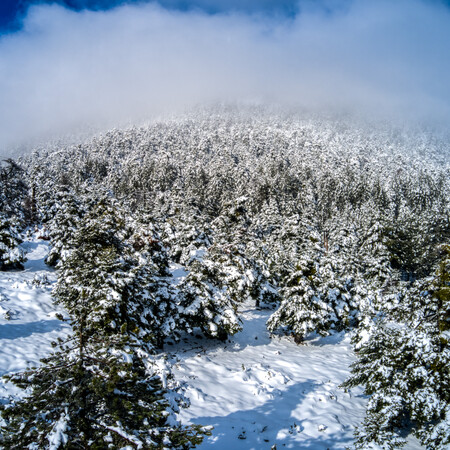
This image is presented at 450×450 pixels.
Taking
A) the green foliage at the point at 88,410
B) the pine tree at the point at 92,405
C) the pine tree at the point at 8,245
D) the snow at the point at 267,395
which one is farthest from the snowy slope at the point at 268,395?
the pine tree at the point at 8,245

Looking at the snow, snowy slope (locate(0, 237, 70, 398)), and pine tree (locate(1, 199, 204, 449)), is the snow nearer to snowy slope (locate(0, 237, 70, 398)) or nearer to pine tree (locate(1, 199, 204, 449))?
pine tree (locate(1, 199, 204, 449))

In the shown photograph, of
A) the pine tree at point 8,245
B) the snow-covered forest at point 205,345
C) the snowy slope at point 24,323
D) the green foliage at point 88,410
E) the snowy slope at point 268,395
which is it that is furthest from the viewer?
the pine tree at point 8,245

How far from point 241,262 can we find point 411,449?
52.6 feet

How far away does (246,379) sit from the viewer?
595 inches

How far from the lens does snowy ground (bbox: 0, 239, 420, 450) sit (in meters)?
11.2

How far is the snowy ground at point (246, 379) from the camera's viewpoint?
1120 centimetres

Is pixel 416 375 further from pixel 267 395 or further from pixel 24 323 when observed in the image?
pixel 24 323

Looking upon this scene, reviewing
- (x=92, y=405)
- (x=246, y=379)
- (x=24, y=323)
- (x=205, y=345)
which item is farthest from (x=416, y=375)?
(x=24, y=323)

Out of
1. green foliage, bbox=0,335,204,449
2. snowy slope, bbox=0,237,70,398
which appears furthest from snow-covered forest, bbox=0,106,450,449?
snowy slope, bbox=0,237,70,398

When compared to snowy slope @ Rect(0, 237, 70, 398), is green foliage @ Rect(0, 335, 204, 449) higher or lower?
higher

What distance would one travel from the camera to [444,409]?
10.3m

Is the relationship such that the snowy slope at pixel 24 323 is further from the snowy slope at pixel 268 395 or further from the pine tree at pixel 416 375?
the pine tree at pixel 416 375

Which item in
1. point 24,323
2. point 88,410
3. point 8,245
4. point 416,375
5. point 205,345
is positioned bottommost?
point 205,345

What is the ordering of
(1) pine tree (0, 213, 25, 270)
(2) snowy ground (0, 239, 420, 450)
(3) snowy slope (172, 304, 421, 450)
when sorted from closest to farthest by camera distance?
(3) snowy slope (172, 304, 421, 450), (2) snowy ground (0, 239, 420, 450), (1) pine tree (0, 213, 25, 270)
